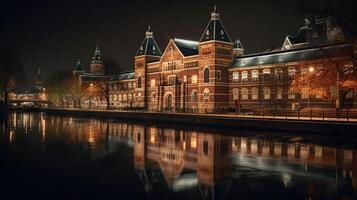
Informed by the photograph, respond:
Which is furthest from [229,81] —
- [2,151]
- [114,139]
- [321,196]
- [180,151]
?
[321,196]

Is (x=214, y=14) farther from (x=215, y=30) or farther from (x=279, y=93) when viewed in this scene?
(x=279, y=93)

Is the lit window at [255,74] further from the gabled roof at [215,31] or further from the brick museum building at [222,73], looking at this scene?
the gabled roof at [215,31]

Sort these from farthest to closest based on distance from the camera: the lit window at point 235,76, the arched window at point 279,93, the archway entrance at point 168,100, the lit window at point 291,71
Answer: the archway entrance at point 168,100 < the lit window at point 235,76 < the arched window at point 279,93 < the lit window at point 291,71

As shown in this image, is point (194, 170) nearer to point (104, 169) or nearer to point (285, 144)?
point (104, 169)

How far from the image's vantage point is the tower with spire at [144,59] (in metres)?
82.7

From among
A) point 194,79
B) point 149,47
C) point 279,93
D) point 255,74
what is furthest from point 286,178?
point 149,47

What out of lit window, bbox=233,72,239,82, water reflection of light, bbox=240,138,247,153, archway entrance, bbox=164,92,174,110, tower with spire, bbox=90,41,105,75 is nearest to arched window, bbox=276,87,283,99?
lit window, bbox=233,72,239,82

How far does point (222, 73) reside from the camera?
65250 mm

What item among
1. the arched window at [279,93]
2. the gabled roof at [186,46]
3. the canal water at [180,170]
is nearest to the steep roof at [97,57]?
the gabled roof at [186,46]

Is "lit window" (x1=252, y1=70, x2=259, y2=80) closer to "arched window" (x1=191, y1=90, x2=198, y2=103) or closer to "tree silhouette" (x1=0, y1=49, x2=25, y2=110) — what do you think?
"arched window" (x1=191, y1=90, x2=198, y2=103)

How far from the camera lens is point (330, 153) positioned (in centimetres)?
2242

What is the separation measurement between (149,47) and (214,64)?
26.1 meters

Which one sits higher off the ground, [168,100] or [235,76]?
[235,76]

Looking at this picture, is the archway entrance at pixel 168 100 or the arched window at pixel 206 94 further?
the archway entrance at pixel 168 100
